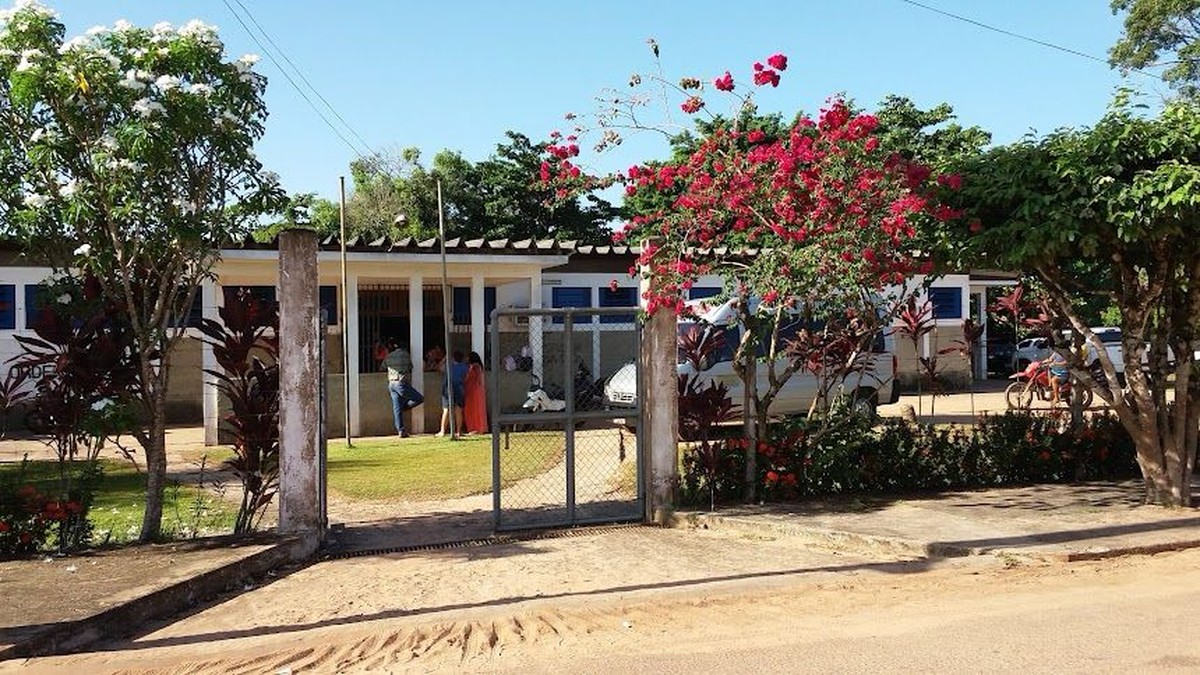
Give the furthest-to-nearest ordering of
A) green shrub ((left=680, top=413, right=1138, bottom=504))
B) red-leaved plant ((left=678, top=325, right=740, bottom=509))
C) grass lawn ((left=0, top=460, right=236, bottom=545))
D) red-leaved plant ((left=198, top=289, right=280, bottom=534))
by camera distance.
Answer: green shrub ((left=680, top=413, right=1138, bottom=504)) < red-leaved plant ((left=678, top=325, right=740, bottom=509)) < grass lawn ((left=0, top=460, right=236, bottom=545)) < red-leaved plant ((left=198, top=289, right=280, bottom=534))

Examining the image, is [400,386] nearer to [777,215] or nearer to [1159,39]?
[777,215]

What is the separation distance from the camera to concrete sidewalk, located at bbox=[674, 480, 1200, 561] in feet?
25.1

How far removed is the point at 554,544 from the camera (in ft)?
27.7

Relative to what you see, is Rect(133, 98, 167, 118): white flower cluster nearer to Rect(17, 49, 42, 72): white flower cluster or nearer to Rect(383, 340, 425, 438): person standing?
Rect(17, 49, 42, 72): white flower cluster

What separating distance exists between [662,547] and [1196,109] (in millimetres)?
6124

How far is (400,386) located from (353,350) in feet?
3.39

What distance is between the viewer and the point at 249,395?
8289mm

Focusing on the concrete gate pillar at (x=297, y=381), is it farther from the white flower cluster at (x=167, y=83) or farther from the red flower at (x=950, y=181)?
the red flower at (x=950, y=181)

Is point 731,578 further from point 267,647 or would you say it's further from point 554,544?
point 267,647

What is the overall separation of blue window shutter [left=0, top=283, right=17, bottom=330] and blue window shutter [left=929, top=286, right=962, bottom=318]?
68.1 feet

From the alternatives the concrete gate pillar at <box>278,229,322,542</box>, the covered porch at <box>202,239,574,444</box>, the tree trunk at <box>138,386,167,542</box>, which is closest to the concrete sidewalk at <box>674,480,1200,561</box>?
the concrete gate pillar at <box>278,229,322,542</box>

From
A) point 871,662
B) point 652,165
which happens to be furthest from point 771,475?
point 871,662

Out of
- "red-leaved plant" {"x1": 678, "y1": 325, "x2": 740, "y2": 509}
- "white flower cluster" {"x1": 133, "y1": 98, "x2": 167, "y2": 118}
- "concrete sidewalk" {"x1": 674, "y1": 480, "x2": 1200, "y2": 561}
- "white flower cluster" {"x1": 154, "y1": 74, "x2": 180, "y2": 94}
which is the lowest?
"concrete sidewalk" {"x1": 674, "y1": 480, "x2": 1200, "y2": 561}

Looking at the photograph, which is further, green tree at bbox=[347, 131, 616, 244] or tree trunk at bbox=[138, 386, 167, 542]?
green tree at bbox=[347, 131, 616, 244]
